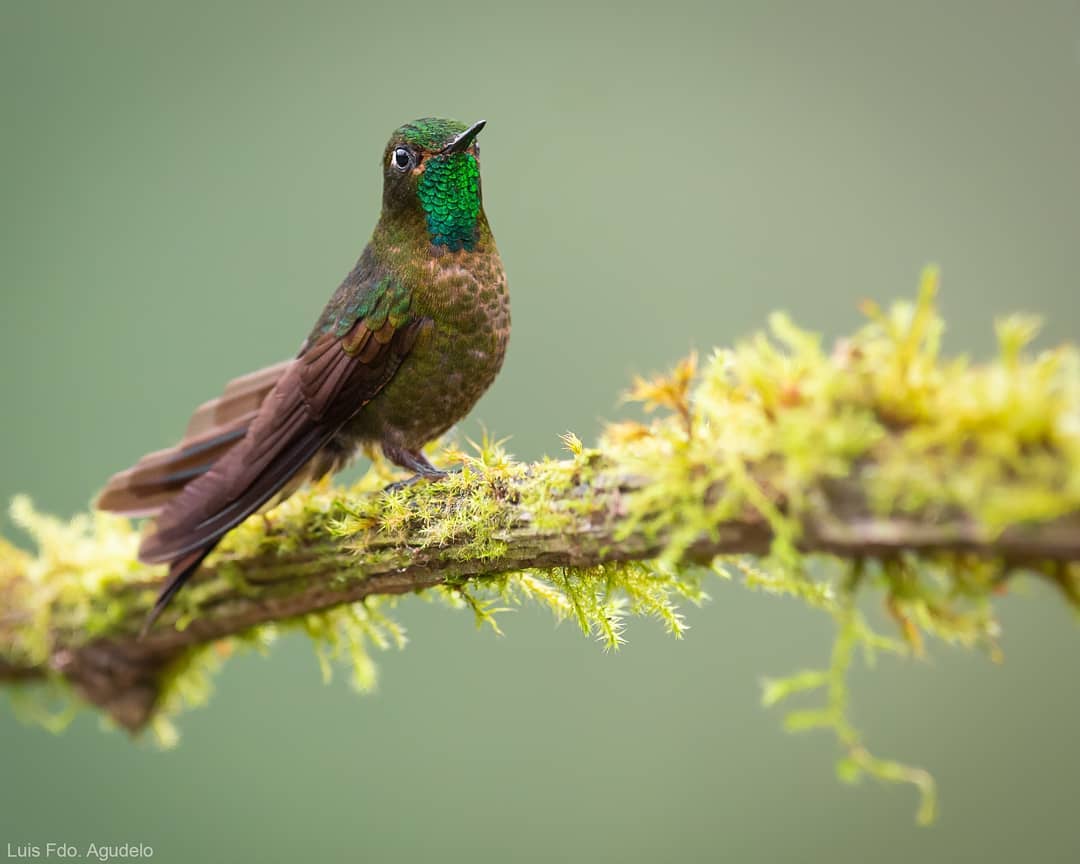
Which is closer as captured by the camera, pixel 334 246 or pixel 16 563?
pixel 16 563

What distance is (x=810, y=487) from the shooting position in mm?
1395

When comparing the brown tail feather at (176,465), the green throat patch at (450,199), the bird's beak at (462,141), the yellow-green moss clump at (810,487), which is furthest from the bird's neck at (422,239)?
the yellow-green moss clump at (810,487)

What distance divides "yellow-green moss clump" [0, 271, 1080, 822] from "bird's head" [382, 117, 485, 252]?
71 cm

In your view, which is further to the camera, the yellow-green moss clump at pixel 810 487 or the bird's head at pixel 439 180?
the bird's head at pixel 439 180

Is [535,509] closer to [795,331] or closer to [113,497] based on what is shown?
[795,331]

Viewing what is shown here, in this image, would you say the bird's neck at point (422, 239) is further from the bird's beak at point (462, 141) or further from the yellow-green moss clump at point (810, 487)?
the yellow-green moss clump at point (810, 487)

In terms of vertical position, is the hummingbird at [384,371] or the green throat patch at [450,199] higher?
the green throat patch at [450,199]

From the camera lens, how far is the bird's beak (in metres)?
2.55

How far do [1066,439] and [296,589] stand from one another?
1.88 metres

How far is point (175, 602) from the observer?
2.74 meters

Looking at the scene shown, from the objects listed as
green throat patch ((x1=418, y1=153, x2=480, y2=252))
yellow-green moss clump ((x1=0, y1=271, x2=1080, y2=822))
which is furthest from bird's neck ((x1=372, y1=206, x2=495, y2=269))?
yellow-green moss clump ((x1=0, y1=271, x2=1080, y2=822))

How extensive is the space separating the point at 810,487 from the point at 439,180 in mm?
1563

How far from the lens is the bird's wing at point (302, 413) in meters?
2.45

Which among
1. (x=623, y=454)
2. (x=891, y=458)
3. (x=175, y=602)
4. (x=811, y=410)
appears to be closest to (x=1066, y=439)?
(x=891, y=458)
